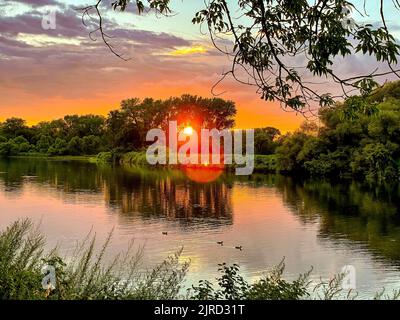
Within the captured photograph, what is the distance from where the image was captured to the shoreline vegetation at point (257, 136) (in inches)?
2087

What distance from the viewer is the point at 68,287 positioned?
7301mm

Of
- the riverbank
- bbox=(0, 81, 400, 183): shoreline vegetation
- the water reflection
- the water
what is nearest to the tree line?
bbox=(0, 81, 400, 183): shoreline vegetation

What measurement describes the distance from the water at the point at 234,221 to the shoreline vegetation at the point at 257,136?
12.3 ft

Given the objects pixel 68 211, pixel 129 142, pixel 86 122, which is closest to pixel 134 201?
pixel 68 211

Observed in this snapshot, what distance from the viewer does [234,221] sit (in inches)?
1172

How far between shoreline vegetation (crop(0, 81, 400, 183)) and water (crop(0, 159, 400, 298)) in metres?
3.76

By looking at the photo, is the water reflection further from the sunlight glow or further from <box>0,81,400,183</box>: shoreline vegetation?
the sunlight glow

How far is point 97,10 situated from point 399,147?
52.0 meters

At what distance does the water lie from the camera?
20.4 meters

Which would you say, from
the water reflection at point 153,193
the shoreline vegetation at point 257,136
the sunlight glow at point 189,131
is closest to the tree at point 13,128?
the shoreline vegetation at point 257,136

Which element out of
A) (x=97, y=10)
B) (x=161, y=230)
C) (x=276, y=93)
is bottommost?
(x=161, y=230)

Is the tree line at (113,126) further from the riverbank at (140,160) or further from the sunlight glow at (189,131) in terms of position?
the riverbank at (140,160)

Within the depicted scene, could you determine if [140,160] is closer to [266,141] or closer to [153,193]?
[266,141]

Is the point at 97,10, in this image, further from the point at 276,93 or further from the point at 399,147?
the point at 399,147
